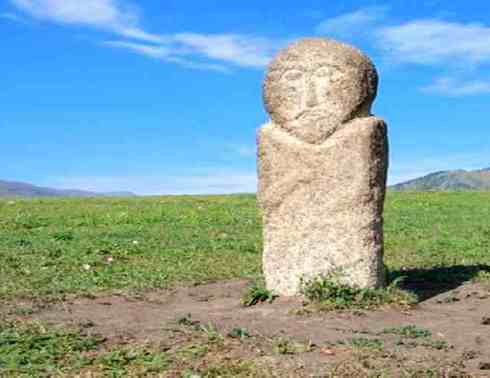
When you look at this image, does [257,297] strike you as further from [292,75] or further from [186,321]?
[292,75]

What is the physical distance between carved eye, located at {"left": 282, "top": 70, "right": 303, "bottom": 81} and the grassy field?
352cm

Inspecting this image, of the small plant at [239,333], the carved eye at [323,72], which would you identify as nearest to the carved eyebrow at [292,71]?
the carved eye at [323,72]

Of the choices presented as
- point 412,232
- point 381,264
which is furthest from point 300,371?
point 412,232

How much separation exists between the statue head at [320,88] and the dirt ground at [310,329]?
2250mm

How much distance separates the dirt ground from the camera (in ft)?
24.5

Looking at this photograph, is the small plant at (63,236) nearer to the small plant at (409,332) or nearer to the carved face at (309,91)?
the carved face at (309,91)

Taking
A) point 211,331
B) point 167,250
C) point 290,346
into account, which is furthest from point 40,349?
point 167,250

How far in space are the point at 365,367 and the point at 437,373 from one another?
620 millimetres

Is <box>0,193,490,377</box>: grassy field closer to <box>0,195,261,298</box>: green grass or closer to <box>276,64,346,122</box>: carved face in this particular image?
<box>0,195,261,298</box>: green grass

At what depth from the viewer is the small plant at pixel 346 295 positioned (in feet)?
33.4

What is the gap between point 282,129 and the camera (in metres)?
10.7

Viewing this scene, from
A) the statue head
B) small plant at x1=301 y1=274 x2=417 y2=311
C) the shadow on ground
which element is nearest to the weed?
small plant at x1=301 y1=274 x2=417 y2=311

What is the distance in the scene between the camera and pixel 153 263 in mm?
15047

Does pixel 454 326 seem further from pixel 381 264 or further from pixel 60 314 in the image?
pixel 60 314
